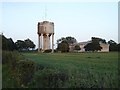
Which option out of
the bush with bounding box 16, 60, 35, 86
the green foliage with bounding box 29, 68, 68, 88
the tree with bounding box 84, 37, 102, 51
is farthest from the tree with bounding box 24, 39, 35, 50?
the green foliage with bounding box 29, 68, 68, 88

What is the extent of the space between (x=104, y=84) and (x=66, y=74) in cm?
148

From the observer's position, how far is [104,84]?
8.06 meters

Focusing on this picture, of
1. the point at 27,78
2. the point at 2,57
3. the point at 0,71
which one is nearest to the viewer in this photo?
the point at 27,78

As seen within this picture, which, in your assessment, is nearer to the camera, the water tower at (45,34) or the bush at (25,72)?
the bush at (25,72)

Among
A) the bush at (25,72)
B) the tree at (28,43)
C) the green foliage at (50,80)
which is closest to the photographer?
the green foliage at (50,80)

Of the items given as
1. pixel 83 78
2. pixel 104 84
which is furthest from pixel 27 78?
pixel 104 84

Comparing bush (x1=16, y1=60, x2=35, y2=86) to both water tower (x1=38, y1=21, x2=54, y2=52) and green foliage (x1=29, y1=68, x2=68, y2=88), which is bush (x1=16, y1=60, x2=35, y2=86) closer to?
green foliage (x1=29, y1=68, x2=68, y2=88)

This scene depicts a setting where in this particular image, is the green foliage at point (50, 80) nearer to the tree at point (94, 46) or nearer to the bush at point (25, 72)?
the bush at point (25, 72)

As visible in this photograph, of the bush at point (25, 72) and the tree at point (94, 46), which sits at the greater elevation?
the tree at point (94, 46)

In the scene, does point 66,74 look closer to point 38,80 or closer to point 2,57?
point 38,80

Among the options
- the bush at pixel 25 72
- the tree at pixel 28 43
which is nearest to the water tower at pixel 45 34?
the tree at pixel 28 43

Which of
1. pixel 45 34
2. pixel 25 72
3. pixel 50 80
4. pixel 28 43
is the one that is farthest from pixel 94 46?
pixel 50 80

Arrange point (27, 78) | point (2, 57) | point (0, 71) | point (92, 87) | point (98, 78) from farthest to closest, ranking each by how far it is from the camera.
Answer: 1. point (2, 57)
2. point (0, 71)
3. point (27, 78)
4. point (98, 78)
5. point (92, 87)

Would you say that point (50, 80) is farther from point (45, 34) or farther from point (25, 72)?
point (45, 34)
